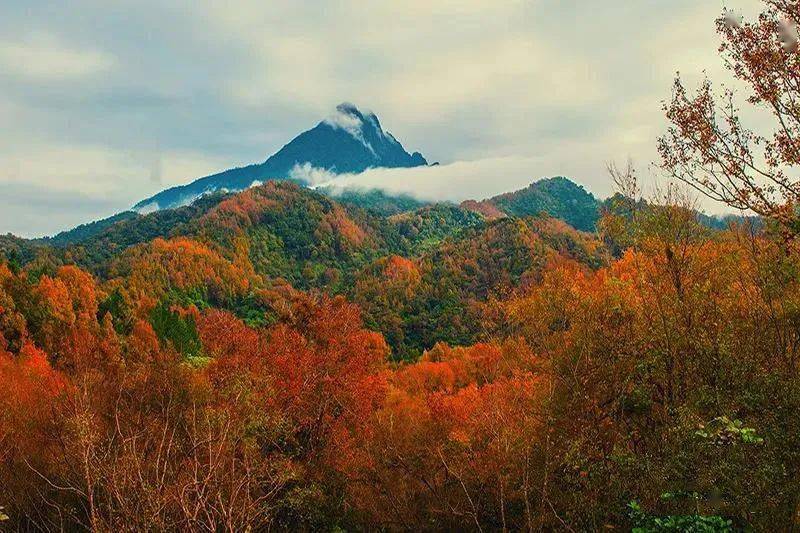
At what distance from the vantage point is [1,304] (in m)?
57.9

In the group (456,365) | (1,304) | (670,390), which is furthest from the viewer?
(456,365)

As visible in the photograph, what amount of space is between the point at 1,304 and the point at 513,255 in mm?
149202

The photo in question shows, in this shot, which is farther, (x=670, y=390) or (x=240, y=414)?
(x=240, y=414)

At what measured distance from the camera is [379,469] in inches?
1155

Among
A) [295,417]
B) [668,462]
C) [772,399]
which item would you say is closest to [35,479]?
[295,417]

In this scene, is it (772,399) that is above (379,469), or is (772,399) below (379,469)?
above

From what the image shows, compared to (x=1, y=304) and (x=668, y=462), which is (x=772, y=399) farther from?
(x=1, y=304)

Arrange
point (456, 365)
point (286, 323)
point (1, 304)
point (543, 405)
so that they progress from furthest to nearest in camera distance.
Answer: point (456, 365) → point (1, 304) → point (286, 323) → point (543, 405)

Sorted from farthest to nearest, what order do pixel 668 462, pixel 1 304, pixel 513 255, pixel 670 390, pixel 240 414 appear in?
1. pixel 513 255
2. pixel 1 304
3. pixel 240 414
4. pixel 670 390
5. pixel 668 462

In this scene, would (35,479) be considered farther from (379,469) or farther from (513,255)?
(513,255)

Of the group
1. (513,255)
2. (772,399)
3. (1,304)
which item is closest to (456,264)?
(513,255)

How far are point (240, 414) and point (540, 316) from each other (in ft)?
46.9

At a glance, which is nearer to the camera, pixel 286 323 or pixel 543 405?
pixel 543 405

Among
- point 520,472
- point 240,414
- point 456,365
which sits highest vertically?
point 240,414
